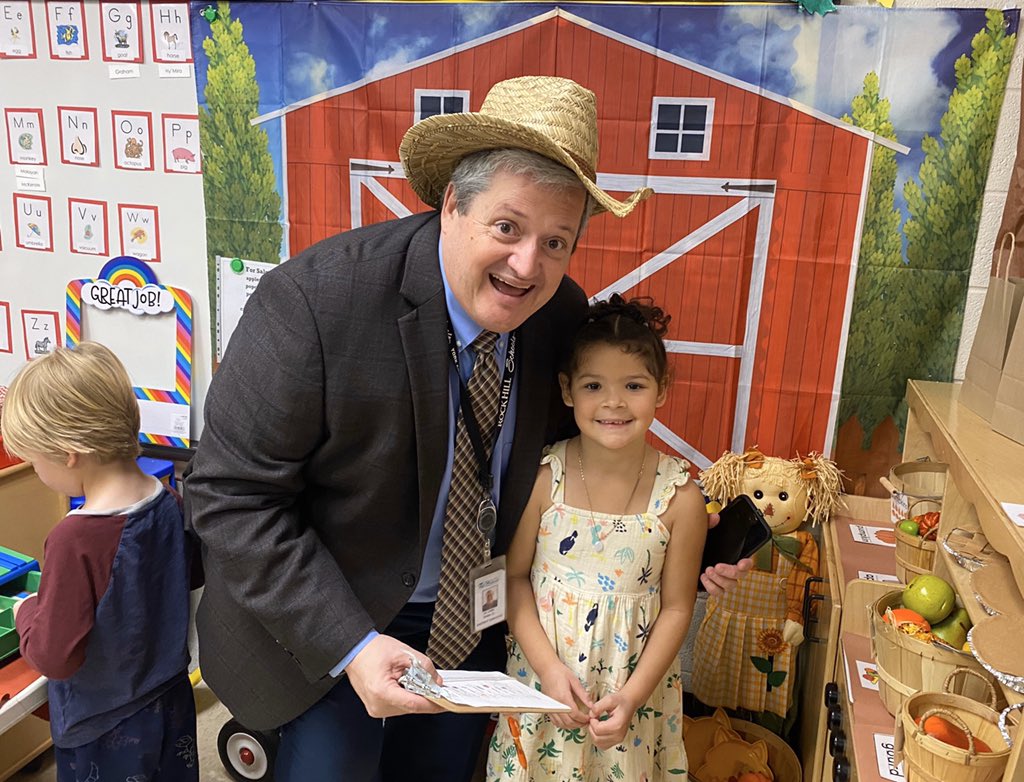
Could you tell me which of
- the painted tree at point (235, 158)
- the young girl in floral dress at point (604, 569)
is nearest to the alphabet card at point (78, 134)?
the painted tree at point (235, 158)

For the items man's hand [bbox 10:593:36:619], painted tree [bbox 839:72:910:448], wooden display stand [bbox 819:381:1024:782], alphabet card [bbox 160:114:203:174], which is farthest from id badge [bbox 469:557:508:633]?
alphabet card [bbox 160:114:203:174]

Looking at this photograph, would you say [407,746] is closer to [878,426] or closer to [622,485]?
[622,485]

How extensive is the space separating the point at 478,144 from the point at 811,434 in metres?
1.40

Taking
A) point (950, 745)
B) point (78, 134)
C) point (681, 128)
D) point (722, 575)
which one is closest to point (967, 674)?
point (950, 745)

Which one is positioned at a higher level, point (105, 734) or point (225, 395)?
point (225, 395)

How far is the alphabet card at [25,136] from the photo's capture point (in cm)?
266

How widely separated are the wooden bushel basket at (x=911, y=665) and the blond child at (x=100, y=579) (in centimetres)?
136

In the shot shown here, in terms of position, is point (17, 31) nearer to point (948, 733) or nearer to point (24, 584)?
point (24, 584)

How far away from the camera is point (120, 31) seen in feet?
8.14

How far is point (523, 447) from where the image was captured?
1466 millimetres

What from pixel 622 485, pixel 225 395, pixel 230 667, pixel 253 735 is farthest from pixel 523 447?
pixel 253 735

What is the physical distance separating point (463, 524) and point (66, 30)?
2283 mm

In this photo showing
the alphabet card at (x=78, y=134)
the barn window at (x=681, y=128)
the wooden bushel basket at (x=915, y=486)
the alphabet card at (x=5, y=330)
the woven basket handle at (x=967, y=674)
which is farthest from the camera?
the alphabet card at (x=5, y=330)

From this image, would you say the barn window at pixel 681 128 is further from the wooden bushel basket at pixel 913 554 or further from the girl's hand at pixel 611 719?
the girl's hand at pixel 611 719
